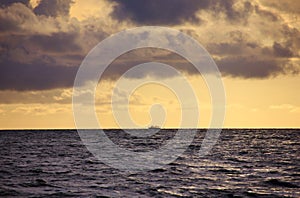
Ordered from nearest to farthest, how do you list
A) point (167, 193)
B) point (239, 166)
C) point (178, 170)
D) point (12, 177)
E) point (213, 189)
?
point (167, 193) → point (213, 189) → point (12, 177) → point (178, 170) → point (239, 166)

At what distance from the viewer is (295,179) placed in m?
45.2

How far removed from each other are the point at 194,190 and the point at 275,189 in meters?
7.26

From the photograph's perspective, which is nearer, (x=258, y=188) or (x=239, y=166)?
(x=258, y=188)

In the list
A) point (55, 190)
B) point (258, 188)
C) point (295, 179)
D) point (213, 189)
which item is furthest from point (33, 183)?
point (295, 179)

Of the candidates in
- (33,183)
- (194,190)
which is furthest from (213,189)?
(33,183)

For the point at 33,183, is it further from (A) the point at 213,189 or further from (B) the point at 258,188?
(B) the point at 258,188

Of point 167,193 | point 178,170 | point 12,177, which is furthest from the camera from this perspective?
point 178,170

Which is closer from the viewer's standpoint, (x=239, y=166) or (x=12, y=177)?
(x=12, y=177)

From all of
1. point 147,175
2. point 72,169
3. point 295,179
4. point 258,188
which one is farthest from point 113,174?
point 295,179

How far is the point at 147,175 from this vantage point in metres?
47.1

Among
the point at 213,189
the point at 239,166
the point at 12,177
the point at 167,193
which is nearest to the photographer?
the point at 167,193

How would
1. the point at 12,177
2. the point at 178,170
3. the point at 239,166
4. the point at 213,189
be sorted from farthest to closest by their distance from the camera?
the point at 239,166 < the point at 178,170 < the point at 12,177 < the point at 213,189

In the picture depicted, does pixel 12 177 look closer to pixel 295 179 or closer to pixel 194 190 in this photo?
pixel 194 190

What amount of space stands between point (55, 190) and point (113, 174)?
36.5 ft
